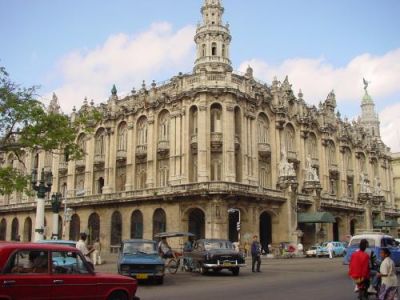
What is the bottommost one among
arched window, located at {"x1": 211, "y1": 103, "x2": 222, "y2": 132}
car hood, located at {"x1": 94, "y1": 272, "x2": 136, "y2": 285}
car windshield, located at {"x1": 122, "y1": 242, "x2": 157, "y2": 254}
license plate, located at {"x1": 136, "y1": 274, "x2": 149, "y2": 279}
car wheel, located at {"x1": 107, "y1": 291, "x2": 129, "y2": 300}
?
license plate, located at {"x1": 136, "y1": 274, "x2": 149, "y2": 279}

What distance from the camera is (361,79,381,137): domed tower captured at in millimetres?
87438

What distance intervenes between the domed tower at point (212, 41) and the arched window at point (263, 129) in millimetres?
6872

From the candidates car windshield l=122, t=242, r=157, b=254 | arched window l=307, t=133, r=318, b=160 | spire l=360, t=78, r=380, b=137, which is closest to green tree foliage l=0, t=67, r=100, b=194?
car windshield l=122, t=242, r=157, b=254

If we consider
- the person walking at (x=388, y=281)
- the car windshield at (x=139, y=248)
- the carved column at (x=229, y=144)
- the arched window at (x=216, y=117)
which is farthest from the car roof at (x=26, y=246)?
Result: the arched window at (x=216, y=117)

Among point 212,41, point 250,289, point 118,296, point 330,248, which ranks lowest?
point 250,289

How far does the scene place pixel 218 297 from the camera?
47.6ft

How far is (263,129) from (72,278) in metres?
41.3

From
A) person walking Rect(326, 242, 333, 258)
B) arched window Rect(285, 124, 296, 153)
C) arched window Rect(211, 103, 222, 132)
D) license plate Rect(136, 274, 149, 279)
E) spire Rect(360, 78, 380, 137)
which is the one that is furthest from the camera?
spire Rect(360, 78, 380, 137)

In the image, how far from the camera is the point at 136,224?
153 feet

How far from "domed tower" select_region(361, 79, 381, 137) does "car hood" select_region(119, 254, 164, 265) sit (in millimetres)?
74080

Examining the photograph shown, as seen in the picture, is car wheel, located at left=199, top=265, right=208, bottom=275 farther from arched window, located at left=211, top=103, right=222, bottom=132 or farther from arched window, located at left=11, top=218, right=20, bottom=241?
arched window, located at left=11, top=218, right=20, bottom=241

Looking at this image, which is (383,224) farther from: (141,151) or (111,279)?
(111,279)

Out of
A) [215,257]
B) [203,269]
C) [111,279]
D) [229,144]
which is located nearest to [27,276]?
[111,279]

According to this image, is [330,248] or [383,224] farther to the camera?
[383,224]
